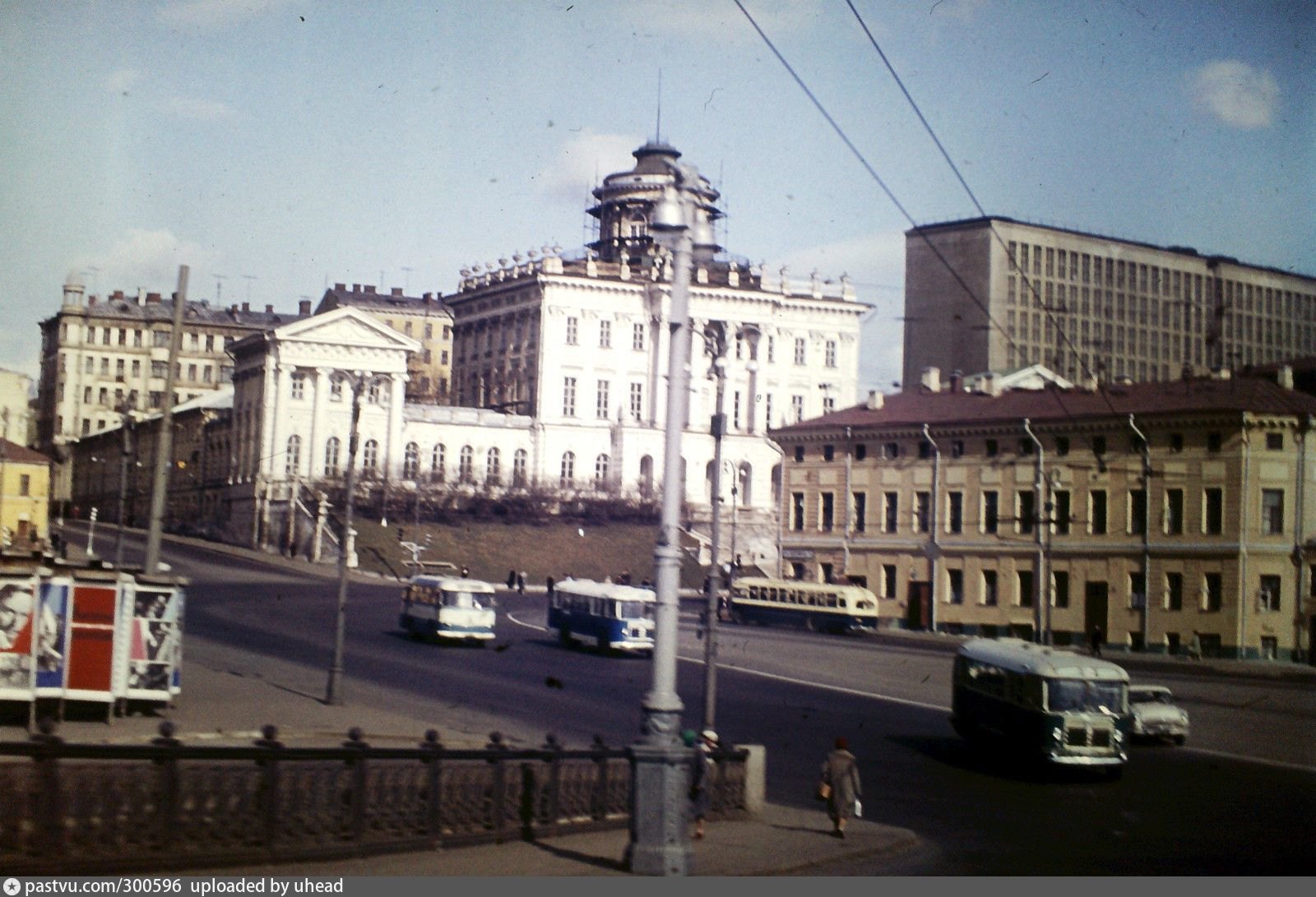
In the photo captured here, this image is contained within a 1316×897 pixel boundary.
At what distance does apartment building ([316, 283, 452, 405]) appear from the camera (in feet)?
423

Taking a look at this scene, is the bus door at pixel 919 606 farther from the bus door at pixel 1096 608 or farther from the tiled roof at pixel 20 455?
the tiled roof at pixel 20 455

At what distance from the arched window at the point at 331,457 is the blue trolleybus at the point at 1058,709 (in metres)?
63.8

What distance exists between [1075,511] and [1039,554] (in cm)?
213

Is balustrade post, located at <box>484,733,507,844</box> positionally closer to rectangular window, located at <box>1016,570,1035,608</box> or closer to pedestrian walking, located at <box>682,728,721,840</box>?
pedestrian walking, located at <box>682,728,721,840</box>

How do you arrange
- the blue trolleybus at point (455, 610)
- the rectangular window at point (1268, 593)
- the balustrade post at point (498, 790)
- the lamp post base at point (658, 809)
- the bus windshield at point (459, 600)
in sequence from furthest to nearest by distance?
the bus windshield at point (459, 600), the blue trolleybus at point (455, 610), the rectangular window at point (1268, 593), the balustrade post at point (498, 790), the lamp post base at point (658, 809)

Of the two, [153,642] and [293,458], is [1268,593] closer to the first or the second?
[153,642]

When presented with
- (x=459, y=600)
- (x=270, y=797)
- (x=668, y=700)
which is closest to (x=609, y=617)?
(x=459, y=600)

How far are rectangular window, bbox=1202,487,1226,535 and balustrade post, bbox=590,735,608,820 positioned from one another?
38.8 m

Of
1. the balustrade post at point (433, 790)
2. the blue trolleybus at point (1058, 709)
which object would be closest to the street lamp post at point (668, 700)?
the balustrade post at point (433, 790)

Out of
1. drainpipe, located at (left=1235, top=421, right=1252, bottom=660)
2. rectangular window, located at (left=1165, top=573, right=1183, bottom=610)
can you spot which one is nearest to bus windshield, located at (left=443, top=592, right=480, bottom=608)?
rectangular window, located at (left=1165, top=573, right=1183, bottom=610)

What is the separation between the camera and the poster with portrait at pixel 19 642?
26.3m

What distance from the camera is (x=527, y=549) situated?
8956 centimetres

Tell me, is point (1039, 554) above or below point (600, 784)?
above

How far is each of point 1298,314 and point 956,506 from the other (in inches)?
801
